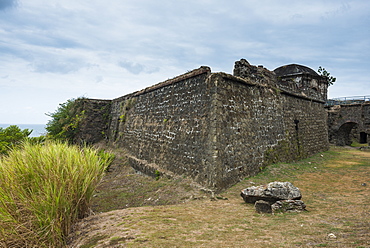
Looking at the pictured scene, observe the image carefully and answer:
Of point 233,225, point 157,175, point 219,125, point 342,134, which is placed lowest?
point 157,175

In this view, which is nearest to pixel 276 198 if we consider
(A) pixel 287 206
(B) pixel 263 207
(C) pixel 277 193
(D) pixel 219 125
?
(C) pixel 277 193

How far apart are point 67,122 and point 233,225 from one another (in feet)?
53.0

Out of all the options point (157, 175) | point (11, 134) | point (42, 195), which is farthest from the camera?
point (11, 134)

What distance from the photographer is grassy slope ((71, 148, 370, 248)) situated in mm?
3023

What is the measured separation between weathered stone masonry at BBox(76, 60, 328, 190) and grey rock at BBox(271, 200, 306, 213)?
1955mm

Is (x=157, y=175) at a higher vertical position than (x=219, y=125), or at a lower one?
lower

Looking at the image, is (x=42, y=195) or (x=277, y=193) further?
(x=277, y=193)

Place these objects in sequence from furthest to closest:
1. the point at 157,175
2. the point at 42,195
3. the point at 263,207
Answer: the point at 157,175 < the point at 263,207 < the point at 42,195

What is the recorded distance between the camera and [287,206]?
458 cm

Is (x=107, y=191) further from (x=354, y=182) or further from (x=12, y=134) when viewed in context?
(x=12, y=134)

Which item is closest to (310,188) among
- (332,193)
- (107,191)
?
(332,193)

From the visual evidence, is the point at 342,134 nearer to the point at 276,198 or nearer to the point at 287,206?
the point at 276,198

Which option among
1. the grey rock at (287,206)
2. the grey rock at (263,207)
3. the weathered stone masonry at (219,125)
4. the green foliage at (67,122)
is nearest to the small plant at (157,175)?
the weathered stone masonry at (219,125)

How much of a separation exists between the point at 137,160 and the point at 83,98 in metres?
8.91
